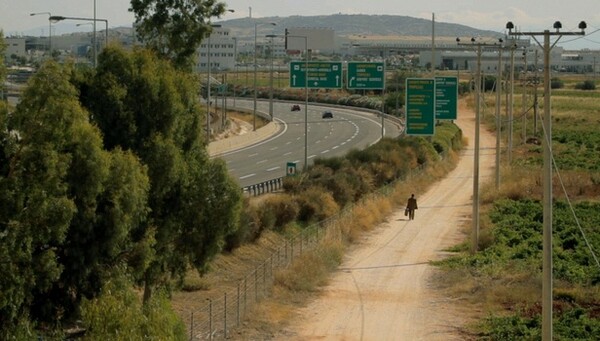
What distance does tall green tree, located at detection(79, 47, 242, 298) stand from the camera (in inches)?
817

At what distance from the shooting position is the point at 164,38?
949 inches

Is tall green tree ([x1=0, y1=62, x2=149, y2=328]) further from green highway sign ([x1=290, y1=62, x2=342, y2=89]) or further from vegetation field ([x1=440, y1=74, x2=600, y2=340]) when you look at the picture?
green highway sign ([x1=290, y1=62, x2=342, y2=89])

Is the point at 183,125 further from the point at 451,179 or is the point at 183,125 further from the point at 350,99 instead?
the point at 350,99

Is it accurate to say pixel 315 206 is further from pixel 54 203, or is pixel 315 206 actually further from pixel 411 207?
pixel 54 203

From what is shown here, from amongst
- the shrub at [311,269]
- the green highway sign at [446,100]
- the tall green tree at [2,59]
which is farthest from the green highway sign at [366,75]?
the tall green tree at [2,59]

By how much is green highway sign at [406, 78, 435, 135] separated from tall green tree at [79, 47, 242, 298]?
3360 centimetres

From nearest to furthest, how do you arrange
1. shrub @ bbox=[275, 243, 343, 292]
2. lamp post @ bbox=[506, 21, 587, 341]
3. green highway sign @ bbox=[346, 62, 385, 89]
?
lamp post @ bbox=[506, 21, 587, 341]
shrub @ bbox=[275, 243, 343, 292]
green highway sign @ bbox=[346, 62, 385, 89]

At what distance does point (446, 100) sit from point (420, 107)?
3218mm

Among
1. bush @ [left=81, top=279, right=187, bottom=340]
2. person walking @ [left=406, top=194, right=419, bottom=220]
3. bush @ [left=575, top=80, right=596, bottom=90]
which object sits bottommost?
person walking @ [left=406, top=194, right=419, bottom=220]

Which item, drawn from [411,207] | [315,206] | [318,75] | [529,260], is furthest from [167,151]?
[318,75]

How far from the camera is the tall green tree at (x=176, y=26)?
78.6ft

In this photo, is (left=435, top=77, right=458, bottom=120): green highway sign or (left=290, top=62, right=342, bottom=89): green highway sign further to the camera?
(left=435, top=77, right=458, bottom=120): green highway sign

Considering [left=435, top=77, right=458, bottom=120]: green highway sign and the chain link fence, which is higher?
[left=435, top=77, right=458, bottom=120]: green highway sign

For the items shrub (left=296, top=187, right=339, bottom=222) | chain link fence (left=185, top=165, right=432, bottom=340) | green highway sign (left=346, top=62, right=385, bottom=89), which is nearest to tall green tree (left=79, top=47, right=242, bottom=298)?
chain link fence (left=185, top=165, right=432, bottom=340)
